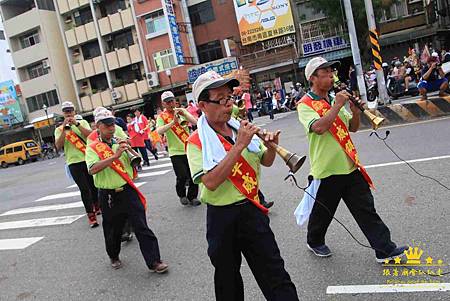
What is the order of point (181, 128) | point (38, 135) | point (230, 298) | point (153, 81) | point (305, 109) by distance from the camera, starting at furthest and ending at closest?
1. point (38, 135)
2. point (153, 81)
3. point (181, 128)
4. point (305, 109)
5. point (230, 298)

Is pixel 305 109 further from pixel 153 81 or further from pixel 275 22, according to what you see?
pixel 153 81

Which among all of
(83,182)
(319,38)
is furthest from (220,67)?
(83,182)

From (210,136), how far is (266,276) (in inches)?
36.0

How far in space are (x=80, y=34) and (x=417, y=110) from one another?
96.9 feet

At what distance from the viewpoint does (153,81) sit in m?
29.8

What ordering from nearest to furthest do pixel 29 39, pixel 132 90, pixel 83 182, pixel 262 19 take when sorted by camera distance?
pixel 83 182, pixel 262 19, pixel 132 90, pixel 29 39

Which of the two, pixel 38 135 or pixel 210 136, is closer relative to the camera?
pixel 210 136

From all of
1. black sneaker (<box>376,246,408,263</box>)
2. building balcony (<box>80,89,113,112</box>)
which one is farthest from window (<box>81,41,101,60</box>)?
black sneaker (<box>376,246,408,263</box>)

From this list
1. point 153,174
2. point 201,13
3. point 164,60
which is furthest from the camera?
point 164,60

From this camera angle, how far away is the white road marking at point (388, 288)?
2.94 meters

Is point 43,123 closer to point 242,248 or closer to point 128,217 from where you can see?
point 128,217

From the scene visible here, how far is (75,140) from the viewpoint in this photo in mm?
6434

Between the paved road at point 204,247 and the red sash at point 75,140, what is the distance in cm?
130

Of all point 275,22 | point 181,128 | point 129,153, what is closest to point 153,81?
point 275,22
